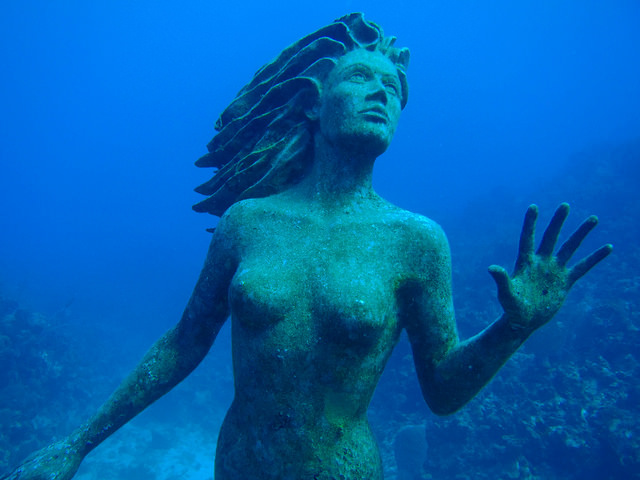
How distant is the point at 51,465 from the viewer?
2.57 metres

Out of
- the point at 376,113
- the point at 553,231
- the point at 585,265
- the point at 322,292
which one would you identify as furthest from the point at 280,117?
the point at 585,265

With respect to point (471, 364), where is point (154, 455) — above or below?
above

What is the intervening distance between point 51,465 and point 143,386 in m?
0.70

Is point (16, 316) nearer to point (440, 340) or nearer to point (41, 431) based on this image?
point (41, 431)

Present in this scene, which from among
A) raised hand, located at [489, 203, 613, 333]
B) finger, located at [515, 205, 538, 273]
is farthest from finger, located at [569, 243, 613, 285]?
finger, located at [515, 205, 538, 273]

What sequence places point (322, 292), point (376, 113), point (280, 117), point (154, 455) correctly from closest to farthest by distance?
point (322, 292), point (376, 113), point (280, 117), point (154, 455)

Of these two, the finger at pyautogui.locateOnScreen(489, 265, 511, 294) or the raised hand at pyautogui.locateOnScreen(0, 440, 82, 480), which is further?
the raised hand at pyautogui.locateOnScreen(0, 440, 82, 480)

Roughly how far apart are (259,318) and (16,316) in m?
27.8

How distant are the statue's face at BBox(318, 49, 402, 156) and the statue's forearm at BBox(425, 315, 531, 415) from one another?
1511 mm

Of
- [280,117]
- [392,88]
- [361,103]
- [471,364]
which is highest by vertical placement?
[280,117]

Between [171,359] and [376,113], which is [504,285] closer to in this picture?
[376,113]

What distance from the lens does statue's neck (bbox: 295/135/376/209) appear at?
295 centimetres

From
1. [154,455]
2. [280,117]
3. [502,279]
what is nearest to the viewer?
[502,279]

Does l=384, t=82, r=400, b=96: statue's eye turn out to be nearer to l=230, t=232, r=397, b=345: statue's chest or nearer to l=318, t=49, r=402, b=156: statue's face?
l=318, t=49, r=402, b=156: statue's face
